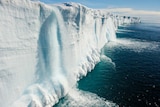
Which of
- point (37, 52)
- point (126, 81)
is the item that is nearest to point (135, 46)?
point (126, 81)

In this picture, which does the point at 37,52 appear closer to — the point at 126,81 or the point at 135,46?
the point at 126,81

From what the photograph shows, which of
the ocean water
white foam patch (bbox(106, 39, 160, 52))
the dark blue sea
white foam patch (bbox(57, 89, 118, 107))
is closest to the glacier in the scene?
white foam patch (bbox(57, 89, 118, 107))

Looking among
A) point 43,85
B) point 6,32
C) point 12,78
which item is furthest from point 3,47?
point 43,85

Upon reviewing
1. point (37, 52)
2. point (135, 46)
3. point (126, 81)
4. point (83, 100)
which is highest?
point (37, 52)

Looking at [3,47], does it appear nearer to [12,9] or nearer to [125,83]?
[12,9]

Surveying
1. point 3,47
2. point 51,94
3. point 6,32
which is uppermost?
point 6,32
